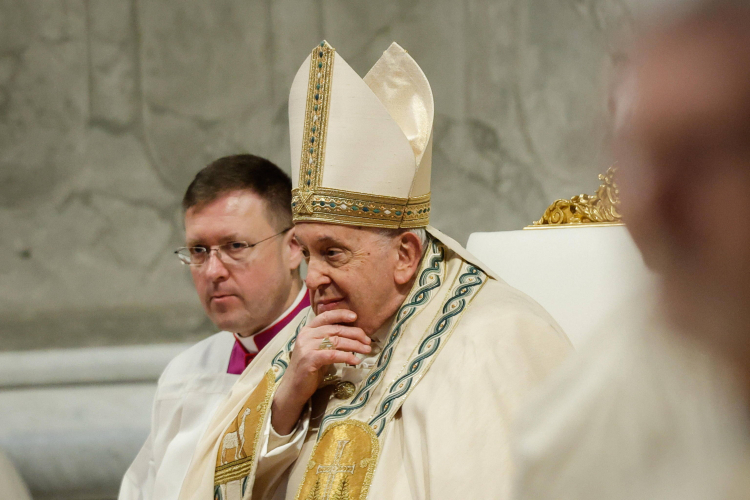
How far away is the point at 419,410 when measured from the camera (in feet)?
6.76

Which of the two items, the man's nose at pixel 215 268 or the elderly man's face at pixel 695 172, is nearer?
the elderly man's face at pixel 695 172

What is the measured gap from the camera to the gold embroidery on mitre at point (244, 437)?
2.35 metres

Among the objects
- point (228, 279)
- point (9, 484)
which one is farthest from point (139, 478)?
point (228, 279)

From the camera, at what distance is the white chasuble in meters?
1.95

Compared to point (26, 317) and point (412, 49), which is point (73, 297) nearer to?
point (26, 317)

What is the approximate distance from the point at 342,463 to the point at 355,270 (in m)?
0.53

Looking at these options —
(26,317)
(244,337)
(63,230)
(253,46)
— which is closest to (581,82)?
(253,46)

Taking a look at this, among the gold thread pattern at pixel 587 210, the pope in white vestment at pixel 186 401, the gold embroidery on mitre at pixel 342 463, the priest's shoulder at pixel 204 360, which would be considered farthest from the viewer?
the priest's shoulder at pixel 204 360

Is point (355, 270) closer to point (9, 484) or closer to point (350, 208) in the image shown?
point (350, 208)

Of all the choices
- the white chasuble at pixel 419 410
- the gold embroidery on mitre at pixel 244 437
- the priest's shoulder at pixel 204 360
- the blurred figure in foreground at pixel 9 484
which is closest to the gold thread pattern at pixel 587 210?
the white chasuble at pixel 419 410

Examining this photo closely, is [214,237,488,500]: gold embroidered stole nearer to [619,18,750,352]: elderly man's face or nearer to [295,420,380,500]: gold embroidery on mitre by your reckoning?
[295,420,380,500]: gold embroidery on mitre

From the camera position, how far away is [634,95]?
0.65m

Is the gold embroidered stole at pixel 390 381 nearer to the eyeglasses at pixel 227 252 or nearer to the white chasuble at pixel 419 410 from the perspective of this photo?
the white chasuble at pixel 419 410

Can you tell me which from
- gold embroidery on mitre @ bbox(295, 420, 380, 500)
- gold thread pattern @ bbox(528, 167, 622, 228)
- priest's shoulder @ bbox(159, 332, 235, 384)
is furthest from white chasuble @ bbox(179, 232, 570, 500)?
priest's shoulder @ bbox(159, 332, 235, 384)
